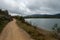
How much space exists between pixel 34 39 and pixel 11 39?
2303mm

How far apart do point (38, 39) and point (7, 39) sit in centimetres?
312

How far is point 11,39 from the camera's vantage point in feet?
61.2

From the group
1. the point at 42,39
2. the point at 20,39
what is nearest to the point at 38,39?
the point at 42,39

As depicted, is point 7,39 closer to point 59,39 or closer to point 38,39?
point 38,39

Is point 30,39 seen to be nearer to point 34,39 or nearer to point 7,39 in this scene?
point 34,39

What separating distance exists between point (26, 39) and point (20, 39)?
2.00ft

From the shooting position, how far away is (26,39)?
1897cm

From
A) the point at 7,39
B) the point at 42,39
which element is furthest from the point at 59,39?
the point at 7,39

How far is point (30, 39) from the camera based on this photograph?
1875cm

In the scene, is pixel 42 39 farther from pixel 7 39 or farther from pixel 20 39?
pixel 7 39

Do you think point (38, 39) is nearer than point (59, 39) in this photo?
Yes

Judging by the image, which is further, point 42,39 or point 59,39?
point 59,39

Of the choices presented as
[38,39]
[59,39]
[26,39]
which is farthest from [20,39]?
[59,39]

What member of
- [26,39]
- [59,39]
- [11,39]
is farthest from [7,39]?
[59,39]
